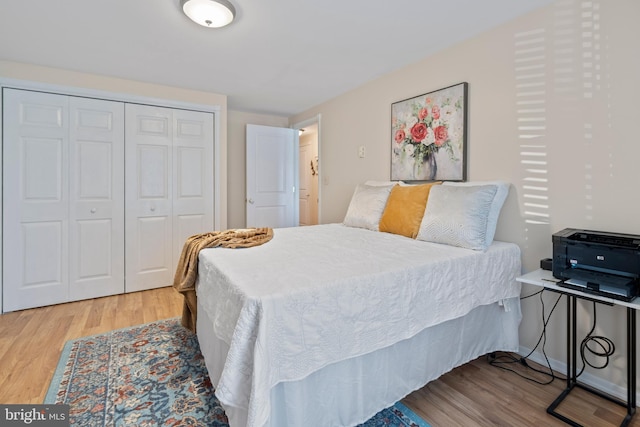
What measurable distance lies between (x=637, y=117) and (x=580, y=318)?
1158 millimetres

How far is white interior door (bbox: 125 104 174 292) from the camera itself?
131 inches

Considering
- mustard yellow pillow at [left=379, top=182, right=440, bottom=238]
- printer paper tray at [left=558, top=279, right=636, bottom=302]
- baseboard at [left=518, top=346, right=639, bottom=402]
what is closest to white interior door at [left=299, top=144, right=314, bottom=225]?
mustard yellow pillow at [left=379, top=182, right=440, bottom=238]

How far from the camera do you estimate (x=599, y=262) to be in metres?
1.49

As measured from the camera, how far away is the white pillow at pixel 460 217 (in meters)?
1.92

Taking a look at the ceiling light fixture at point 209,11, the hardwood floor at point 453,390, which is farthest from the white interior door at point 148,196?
the ceiling light fixture at point 209,11

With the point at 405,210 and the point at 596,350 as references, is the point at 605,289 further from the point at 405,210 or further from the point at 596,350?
the point at 405,210

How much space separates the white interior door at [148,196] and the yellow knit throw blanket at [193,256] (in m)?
1.51

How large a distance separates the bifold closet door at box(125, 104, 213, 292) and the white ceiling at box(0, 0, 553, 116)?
469 millimetres

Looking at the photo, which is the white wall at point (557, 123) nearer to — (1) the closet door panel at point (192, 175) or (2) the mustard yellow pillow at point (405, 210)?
(2) the mustard yellow pillow at point (405, 210)

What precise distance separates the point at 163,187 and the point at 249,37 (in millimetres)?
2001

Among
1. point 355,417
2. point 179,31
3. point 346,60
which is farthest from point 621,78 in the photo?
point 179,31

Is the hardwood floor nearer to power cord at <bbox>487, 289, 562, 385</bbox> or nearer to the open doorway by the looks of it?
power cord at <bbox>487, 289, 562, 385</bbox>

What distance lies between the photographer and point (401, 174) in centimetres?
292

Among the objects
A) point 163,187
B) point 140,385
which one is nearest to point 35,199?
point 163,187
